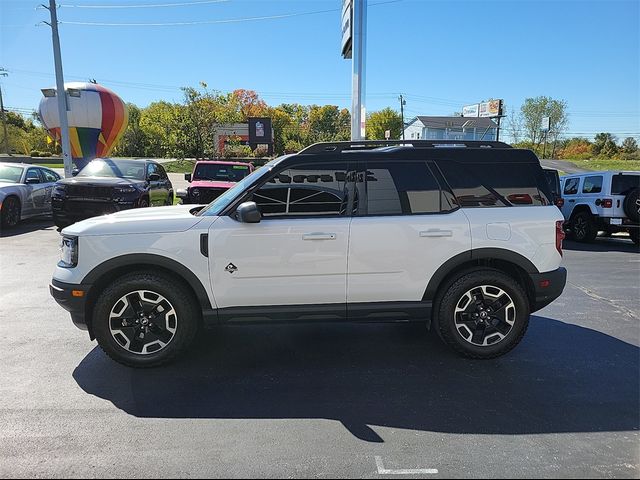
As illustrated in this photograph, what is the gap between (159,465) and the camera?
8.87ft

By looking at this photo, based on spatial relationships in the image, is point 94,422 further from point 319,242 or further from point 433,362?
point 433,362

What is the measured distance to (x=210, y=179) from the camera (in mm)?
13617

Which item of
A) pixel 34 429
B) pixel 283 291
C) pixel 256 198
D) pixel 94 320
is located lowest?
pixel 34 429

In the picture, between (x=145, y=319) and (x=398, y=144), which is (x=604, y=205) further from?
(x=145, y=319)

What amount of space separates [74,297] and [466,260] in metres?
3.43

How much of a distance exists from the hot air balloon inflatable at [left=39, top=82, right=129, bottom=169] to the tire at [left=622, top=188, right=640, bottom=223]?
28.3 meters

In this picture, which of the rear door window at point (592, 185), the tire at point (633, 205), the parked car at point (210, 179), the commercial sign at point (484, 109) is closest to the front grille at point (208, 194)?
the parked car at point (210, 179)

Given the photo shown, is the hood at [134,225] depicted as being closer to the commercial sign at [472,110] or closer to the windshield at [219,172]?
the windshield at [219,172]

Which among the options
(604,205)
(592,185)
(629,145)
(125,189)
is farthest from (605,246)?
(629,145)

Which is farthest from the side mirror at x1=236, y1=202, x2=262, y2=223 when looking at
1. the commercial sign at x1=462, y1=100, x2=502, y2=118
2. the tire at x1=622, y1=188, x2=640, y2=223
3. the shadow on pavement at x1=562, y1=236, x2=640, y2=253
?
the commercial sign at x1=462, y1=100, x2=502, y2=118

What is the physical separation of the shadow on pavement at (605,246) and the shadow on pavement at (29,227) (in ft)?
43.0

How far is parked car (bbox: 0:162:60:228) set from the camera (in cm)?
1095

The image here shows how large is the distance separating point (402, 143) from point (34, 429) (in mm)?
3862

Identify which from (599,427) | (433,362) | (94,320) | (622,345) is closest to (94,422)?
(94,320)
